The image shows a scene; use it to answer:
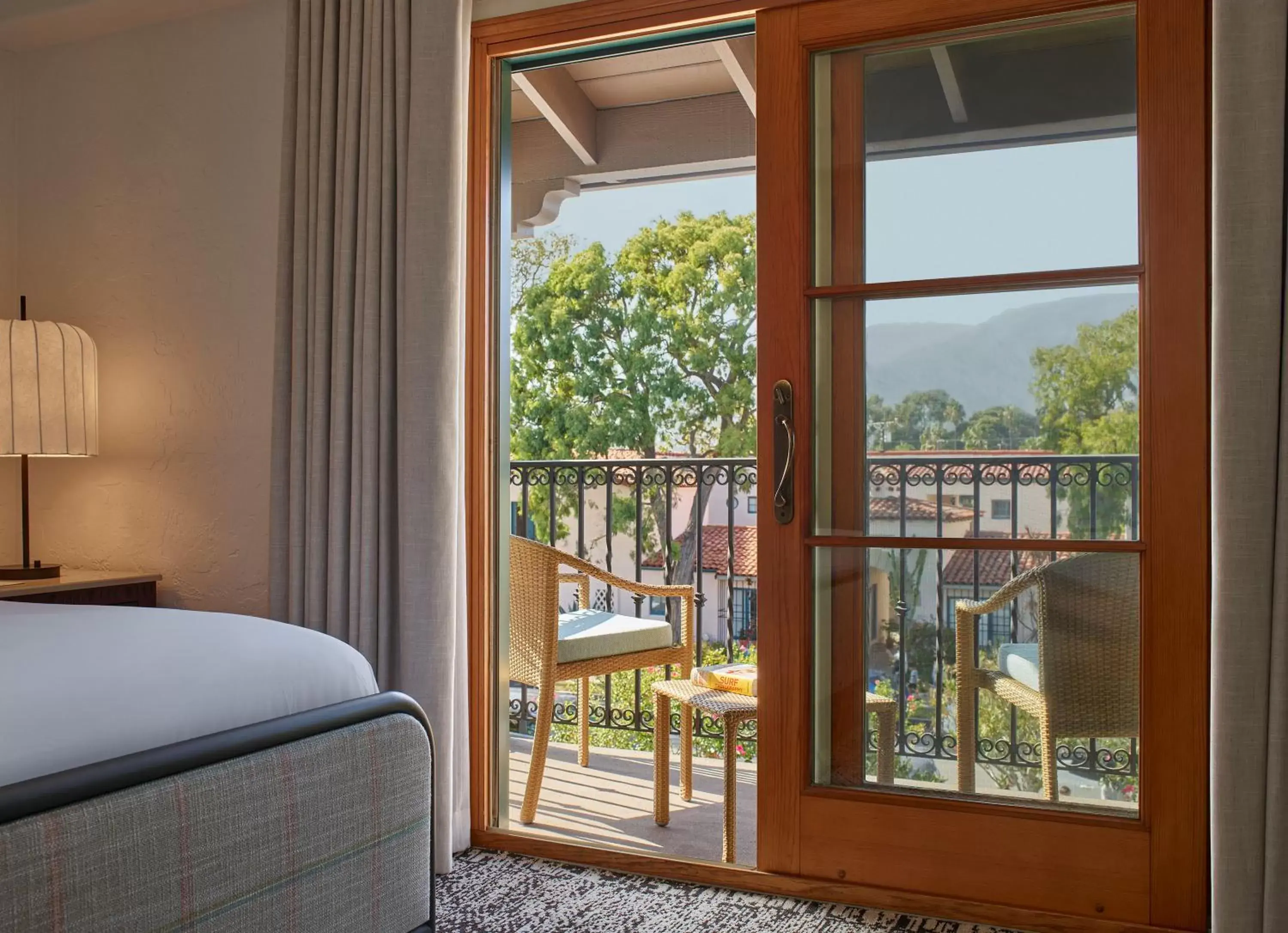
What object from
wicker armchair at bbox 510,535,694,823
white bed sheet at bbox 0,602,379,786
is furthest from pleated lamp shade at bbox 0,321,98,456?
wicker armchair at bbox 510,535,694,823

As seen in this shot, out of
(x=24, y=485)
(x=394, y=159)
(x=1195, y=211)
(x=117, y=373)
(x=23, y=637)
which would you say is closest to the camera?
(x=23, y=637)

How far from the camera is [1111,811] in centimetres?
224

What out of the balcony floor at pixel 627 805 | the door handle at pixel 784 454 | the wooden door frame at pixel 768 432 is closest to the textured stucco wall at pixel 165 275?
the wooden door frame at pixel 768 432

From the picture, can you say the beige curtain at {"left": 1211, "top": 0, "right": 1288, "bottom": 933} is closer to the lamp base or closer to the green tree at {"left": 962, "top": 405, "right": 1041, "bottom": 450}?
the green tree at {"left": 962, "top": 405, "right": 1041, "bottom": 450}

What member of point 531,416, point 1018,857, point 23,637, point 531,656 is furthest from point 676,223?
point 23,637

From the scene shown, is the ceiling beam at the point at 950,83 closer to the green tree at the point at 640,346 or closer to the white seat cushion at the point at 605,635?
the white seat cushion at the point at 605,635

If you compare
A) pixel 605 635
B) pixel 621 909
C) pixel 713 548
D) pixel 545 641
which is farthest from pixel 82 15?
pixel 713 548

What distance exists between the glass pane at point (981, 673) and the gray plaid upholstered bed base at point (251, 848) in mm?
1047

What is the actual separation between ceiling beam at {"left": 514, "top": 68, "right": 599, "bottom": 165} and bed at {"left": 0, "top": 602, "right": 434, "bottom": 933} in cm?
312

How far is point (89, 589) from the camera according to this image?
116 inches

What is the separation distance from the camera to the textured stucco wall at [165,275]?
10.1ft

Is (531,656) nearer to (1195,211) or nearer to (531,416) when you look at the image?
(1195,211)

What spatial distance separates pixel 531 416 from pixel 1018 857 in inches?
190

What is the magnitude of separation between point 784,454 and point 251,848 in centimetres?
145
